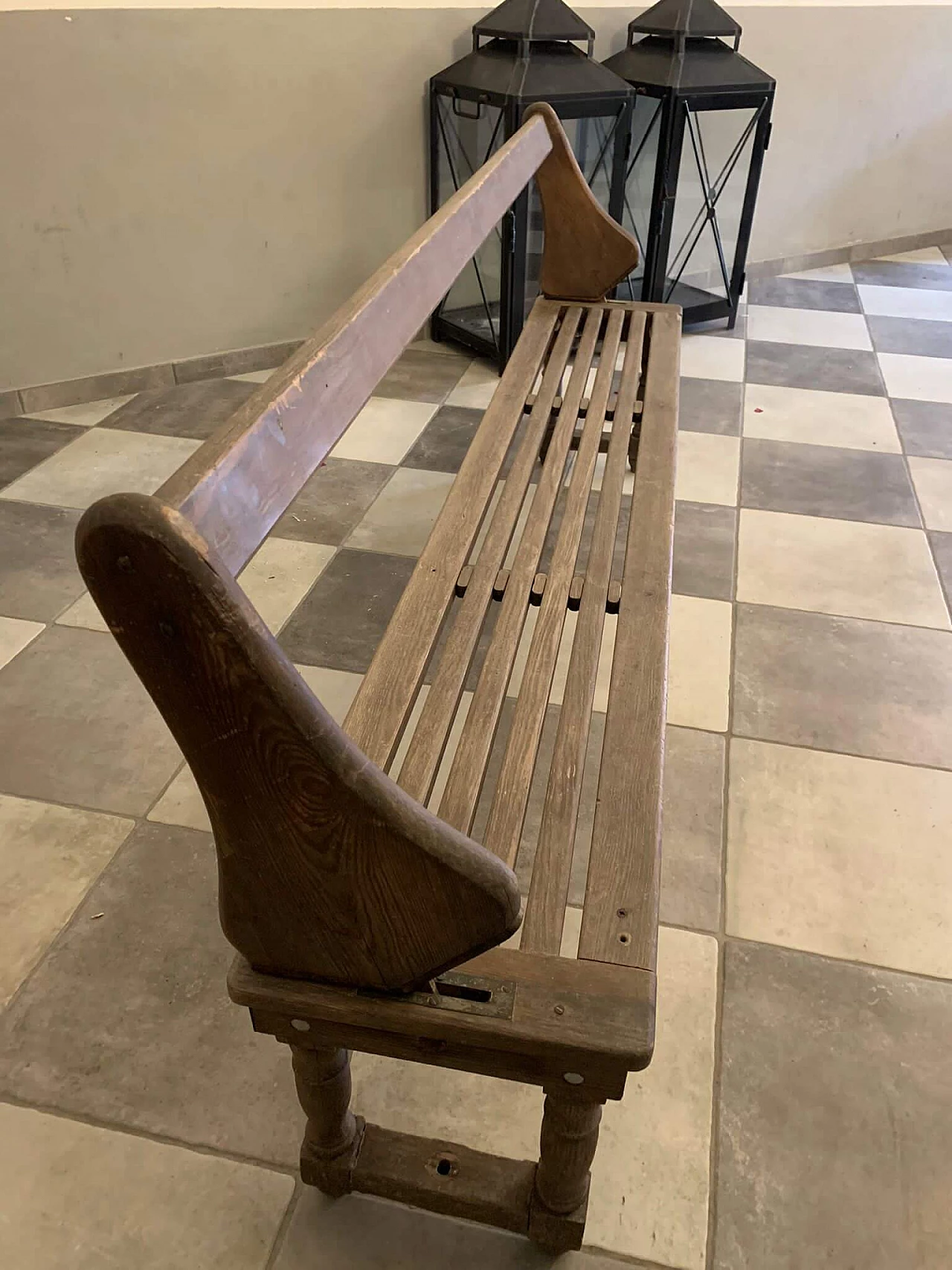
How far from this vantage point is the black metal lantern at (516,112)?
2.90 m

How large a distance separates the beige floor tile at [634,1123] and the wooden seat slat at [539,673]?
42 centimetres

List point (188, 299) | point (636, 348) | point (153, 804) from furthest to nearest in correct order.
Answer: point (188, 299) < point (636, 348) < point (153, 804)

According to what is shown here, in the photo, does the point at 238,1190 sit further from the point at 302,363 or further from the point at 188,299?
the point at 188,299

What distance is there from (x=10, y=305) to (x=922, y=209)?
3996mm

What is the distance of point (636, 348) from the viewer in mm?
2244

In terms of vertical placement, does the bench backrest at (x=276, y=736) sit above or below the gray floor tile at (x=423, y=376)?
above

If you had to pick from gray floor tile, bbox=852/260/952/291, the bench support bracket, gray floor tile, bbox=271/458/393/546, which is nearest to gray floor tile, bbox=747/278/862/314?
gray floor tile, bbox=852/260/952/291

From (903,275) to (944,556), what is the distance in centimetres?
251

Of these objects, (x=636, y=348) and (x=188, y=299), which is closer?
(x=636, y=348)

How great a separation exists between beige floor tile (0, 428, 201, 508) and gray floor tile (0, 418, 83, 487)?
3cm

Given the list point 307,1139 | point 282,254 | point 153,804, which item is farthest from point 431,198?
point 307,1139

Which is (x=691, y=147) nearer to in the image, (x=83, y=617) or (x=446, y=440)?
(x=446, y=440)

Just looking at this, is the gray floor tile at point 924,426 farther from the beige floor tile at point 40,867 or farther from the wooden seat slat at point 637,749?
the beige floor tile at point 40,867

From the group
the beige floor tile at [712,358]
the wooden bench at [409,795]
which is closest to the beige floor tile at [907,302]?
the beige floor tile at [712,358]
